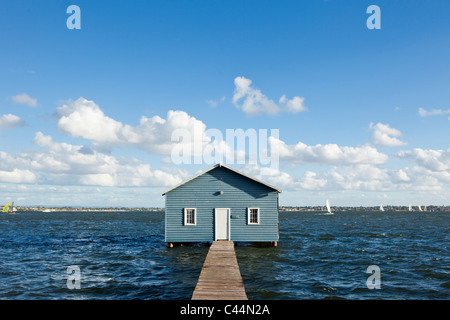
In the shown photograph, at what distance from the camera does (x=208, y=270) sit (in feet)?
50.1

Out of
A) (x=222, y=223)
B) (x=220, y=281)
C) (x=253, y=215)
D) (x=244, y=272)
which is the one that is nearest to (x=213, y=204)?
(x=222, y=223)

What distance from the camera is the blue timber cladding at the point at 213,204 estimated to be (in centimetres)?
2702

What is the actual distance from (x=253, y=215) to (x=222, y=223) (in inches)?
103

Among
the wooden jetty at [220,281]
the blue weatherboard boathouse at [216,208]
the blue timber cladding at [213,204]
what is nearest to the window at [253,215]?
the blue weatherboard boathouse at [216,208]

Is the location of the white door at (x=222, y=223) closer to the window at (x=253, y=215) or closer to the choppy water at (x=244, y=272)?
the window at (x=253, y=215)

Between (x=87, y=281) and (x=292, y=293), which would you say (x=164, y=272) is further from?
(x=292, y=293)

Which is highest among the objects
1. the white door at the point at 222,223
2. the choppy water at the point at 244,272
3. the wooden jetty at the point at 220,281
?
the white door at the point at 222,223

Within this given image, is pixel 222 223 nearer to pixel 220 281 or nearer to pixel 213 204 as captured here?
pixel 213 204

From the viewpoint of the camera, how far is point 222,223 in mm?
27047

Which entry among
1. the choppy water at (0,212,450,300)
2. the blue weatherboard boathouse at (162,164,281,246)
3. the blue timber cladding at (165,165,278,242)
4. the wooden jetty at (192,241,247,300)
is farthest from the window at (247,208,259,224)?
the wooden jetty at (192,241,247,300)

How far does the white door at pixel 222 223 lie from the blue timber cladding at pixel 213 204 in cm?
29
